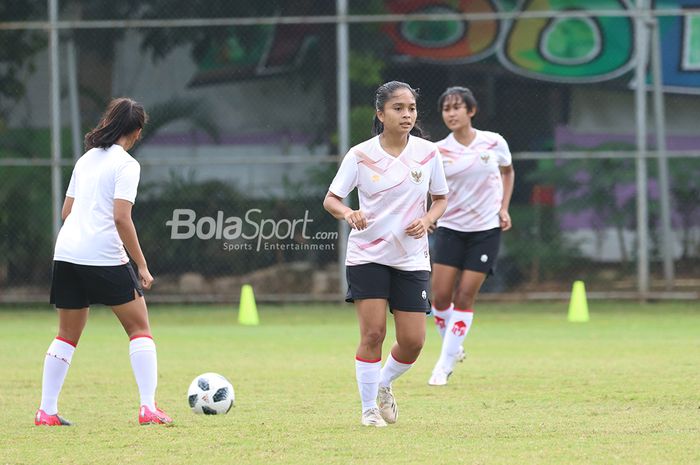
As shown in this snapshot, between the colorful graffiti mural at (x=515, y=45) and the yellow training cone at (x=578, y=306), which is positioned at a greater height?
the colorful graffiti mural at (x=515, y=45)

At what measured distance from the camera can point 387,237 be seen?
7250 mm

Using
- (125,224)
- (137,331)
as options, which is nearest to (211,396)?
(137,331)

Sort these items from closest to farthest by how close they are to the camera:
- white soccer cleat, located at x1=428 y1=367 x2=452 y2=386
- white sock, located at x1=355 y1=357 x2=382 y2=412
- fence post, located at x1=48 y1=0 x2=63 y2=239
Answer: white sock, located at x1=355 y1=357 x2=382 y2=412 < white soccer cleat, located at x1=428 y1=367 x2=452 y2=386 < fence post, located at x1=48 y1=0 x2=63 y2=239

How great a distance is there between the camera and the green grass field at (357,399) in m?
6.27

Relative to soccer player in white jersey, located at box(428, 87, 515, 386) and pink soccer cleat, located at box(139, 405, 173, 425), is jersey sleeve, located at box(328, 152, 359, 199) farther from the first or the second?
soccer player in white jersey, located at box(428, 87, 515, 386)

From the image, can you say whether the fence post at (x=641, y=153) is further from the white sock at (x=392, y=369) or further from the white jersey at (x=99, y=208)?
the white jersey at (x=99, y=208)

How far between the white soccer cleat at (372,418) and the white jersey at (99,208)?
5.34ft

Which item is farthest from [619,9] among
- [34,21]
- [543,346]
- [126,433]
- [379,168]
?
[126,433]

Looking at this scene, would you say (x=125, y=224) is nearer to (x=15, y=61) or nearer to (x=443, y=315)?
(x=443, y=315)

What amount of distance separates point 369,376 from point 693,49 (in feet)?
39.3

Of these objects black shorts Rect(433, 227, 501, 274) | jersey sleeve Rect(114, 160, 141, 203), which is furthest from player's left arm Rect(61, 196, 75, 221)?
black shorts Rect(433, 227, 501, 274)

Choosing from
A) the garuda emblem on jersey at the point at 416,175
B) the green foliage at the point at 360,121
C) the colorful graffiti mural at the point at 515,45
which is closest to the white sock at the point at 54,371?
the garuda emblem on jersey at the point at 416,175

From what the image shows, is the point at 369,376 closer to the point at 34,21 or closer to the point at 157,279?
the point at 157,279

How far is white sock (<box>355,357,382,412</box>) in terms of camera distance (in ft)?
23.9
